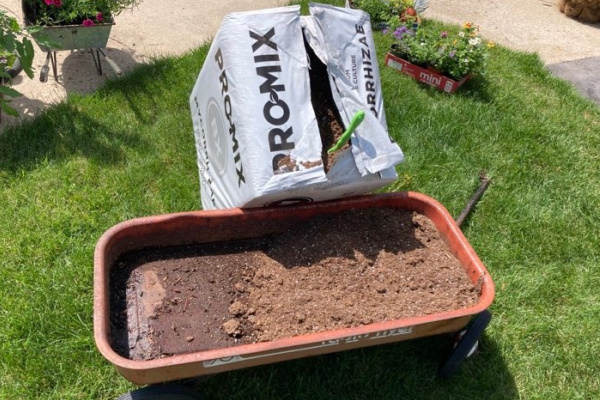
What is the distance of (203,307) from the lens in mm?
2188

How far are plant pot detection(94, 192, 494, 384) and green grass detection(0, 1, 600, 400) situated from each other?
18.4 inches

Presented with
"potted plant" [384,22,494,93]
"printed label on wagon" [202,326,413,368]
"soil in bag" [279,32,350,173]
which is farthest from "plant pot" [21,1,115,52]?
"printed label on wagon" [202,326,413,368]

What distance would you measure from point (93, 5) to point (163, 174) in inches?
52.4

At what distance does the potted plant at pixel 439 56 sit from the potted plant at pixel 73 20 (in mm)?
2143

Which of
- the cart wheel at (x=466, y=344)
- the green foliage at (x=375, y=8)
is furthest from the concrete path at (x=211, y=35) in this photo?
the cart wheel at (x=466, y=344)

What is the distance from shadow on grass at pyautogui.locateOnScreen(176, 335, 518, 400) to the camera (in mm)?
2357

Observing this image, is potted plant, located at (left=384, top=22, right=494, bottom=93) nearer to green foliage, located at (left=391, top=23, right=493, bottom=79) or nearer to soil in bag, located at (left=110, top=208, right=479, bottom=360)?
green foliage, located at (left=391, top=23, right=493, bottom=79)

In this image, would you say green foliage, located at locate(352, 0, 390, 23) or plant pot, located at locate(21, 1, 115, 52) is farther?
green foliage, located at locate(352, 0, 390, 23)

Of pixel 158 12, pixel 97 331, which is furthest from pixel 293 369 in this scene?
pixel 158 12

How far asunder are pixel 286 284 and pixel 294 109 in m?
0.72

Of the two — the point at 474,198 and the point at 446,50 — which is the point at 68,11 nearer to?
the point at 446,50

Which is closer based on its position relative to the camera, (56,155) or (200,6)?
(56,155)

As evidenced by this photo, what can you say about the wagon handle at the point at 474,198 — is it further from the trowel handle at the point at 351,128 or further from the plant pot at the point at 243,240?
the trowel handle at the point at 351,128

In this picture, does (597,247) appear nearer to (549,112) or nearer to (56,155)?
(549,112)
